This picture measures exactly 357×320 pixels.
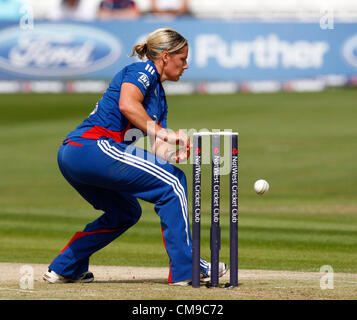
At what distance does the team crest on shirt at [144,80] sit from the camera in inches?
271

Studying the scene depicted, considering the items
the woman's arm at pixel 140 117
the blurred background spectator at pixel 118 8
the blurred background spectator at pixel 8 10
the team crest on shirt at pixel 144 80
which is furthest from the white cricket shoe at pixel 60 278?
the blurred background spectator at pixel 118 8

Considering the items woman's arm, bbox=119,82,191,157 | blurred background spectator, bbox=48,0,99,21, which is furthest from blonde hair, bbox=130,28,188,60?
blurred background spectator, bbox=48,0,99,21

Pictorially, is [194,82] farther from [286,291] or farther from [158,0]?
[286,291]

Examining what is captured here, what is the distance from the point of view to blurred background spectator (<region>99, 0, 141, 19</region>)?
2923 cm

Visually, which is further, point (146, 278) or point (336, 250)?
point (336, 250)

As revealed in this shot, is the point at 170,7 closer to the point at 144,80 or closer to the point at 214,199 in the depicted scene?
the point at 144,80

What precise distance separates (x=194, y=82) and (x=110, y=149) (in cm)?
2072

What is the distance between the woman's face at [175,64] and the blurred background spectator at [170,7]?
23523mm

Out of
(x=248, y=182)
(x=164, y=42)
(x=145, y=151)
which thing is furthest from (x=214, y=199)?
(x=248, y=182)

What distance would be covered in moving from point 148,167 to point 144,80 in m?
0.66

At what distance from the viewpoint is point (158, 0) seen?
31.0m
